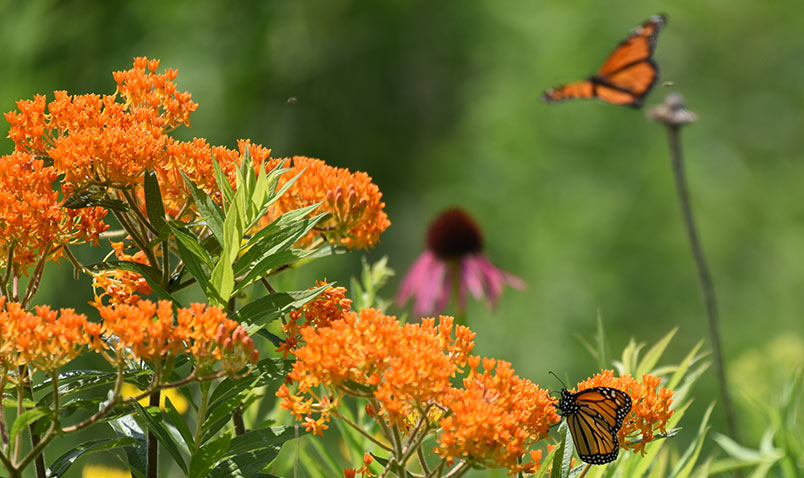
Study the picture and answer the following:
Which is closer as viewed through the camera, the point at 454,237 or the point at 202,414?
the point at 202,414

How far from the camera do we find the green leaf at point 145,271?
90 cm

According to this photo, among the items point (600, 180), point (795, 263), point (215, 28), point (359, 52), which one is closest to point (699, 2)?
point (600, 180)

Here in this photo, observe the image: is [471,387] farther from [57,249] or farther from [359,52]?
[359,52]

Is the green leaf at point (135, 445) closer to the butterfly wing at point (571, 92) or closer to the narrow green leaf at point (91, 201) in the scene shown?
the narrow green leaf at point (91, 201)

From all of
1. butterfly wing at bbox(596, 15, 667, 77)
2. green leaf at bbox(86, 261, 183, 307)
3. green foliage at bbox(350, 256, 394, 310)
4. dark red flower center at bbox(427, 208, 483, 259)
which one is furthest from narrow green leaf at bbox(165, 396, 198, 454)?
dark red flower center at bbox(427, 208, 483, 259)

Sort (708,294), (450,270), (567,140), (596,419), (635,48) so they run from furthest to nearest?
(567,140)
(450,270)
(635,48)
(708,294)
(596,419)

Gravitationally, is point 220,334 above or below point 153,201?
below

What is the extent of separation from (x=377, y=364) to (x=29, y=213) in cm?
39

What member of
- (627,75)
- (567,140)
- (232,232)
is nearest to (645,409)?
(232,232)

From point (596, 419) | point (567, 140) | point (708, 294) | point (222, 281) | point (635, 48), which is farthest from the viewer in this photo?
point (567, 140)

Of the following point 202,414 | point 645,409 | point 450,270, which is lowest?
point 450,270

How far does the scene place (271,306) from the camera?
0.90 meters

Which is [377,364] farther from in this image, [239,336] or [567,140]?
[567,140]

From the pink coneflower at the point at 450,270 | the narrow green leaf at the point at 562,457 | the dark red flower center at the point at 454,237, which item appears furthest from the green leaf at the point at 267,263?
→ the dark red flower center at the point at 454,237
